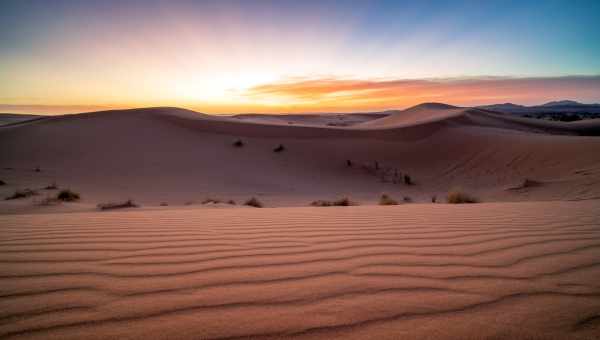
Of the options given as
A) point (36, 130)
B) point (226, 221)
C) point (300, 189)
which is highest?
point (36, 130)

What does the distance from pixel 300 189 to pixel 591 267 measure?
11.7 m

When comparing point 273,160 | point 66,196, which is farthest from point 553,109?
point 66,196

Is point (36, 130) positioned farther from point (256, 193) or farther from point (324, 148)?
point (324, 148)

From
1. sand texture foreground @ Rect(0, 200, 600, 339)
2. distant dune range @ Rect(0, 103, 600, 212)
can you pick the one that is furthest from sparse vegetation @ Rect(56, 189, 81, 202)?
sand texture foreground @ Rect(0, 200, 600, 339)

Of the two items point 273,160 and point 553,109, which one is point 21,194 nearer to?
point 273,160

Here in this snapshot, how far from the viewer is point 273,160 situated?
701 inches

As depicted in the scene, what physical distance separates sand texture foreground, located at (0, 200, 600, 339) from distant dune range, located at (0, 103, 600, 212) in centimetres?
570

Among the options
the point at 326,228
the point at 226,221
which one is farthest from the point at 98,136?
the point at 326,228

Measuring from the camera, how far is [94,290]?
5.68ft

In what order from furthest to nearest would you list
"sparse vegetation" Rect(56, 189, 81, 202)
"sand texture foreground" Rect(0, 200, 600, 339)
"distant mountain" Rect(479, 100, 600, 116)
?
"distant mountain" Rect(479, 100, 600, 116) → "sparse vegetation" Rect(56, 189, 81, 202) → "sand texture foreground" Rect(0, 200, 600, 339)

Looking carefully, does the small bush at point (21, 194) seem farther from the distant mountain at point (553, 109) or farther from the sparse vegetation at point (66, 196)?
the distant mountain at point (553, 109)

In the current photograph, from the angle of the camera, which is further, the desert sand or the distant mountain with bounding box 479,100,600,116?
the distant mountain with bounding box 479,100,600,116

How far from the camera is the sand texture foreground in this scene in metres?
1.38

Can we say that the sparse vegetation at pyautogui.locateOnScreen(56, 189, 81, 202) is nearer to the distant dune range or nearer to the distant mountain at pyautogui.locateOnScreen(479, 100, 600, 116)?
the distant dune range
